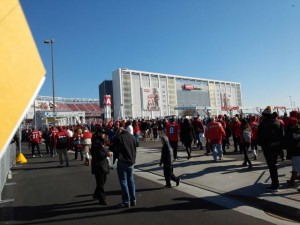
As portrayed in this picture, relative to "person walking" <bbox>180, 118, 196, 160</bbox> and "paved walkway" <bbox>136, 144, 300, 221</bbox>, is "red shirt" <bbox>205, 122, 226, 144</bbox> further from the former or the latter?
"person walking" <bbox>180, 118, 196, 160</bbox>

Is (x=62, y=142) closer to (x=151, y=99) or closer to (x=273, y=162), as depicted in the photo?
(x=273, y=162)

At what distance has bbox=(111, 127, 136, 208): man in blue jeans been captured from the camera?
733 centimetres

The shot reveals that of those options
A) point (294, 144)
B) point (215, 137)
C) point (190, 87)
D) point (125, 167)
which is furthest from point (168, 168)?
point (190, 87)

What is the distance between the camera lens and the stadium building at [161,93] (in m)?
98.3

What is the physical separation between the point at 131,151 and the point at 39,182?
5.11 meters

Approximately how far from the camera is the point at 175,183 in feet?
32.3

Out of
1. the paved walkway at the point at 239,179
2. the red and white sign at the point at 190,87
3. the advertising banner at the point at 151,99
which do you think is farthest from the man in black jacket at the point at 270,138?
the red and white sign at the point at 190,87

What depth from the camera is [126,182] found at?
7383 millimetres

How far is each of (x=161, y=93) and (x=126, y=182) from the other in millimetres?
103813

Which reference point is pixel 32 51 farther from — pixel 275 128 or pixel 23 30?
pixel 275 128

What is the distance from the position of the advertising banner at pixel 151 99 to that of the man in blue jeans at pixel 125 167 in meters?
96.5

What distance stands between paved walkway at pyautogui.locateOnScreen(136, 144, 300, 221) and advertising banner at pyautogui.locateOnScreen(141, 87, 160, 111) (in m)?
90.2

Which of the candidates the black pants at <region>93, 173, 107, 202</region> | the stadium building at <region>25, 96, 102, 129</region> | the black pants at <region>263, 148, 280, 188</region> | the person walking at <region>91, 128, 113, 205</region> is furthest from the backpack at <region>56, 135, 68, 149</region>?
the stadium building at <region>25, 96, 102, 129</region>

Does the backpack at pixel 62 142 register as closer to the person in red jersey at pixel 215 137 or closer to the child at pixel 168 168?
the person in red jersey at pixel 215 137
